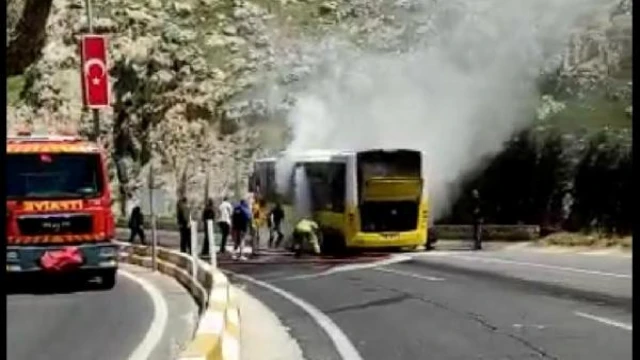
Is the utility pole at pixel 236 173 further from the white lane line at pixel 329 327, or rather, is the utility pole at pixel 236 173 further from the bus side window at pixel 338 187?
A: the white lane line at pixel 329 327

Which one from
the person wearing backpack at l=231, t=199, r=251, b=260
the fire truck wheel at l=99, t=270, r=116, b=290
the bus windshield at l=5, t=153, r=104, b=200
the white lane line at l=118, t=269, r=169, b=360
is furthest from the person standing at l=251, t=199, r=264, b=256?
the bus windshield at l=5, t=153, r=104, b=200

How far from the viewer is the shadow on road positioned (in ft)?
79.9

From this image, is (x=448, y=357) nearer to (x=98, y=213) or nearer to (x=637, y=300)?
(x=637, y=300)

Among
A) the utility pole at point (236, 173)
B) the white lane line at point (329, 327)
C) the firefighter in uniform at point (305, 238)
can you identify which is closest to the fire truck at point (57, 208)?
the white lane line at point (329, 327)

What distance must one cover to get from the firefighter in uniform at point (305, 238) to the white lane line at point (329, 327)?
12.1m

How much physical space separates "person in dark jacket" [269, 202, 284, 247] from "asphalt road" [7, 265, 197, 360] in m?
14.6

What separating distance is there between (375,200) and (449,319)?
19134mm

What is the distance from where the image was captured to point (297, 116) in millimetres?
65625

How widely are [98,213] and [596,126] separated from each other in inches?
932

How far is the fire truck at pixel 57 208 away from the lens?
2333cm

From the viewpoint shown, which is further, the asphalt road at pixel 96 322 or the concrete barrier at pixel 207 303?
the asphalt road at pixel 96 322

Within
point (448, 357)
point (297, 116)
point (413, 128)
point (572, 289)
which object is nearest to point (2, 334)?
point (448, 357)

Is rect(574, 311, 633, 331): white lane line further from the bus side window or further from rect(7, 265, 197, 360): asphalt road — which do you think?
the bus side window

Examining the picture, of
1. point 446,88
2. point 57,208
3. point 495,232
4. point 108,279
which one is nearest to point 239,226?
point 495,232
